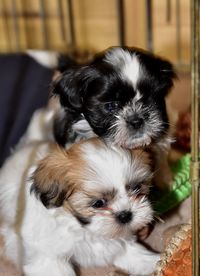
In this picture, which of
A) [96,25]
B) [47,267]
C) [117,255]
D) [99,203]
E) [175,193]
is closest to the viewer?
[99,203]

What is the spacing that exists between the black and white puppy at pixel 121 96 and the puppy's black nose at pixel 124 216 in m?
0.23

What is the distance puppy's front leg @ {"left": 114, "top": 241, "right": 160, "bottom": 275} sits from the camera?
162cm

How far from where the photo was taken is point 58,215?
1.47 meters

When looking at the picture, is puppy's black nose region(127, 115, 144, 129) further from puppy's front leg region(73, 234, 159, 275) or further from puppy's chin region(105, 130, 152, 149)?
puppy's front leg region(73, 234, 159, 275)

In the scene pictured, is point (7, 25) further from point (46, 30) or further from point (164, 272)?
point (164, 272)

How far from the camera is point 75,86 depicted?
1666 millimetres

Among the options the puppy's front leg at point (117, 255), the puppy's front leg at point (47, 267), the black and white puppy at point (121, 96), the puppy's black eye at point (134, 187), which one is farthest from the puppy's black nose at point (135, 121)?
the puppy's front leg at point (47, 267)

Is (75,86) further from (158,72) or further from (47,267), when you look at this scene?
(47,267)

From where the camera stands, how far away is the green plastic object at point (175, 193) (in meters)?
1.77

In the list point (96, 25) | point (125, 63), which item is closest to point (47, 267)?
point (125, 63)

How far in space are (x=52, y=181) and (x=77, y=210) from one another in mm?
110

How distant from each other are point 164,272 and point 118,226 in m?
0.19

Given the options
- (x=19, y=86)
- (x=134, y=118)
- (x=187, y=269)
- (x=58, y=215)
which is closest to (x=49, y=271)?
(x=58, y=215)

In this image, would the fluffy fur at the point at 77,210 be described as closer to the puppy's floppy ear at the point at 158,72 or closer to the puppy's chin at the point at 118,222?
the puppy's chin at the point at 118,222
